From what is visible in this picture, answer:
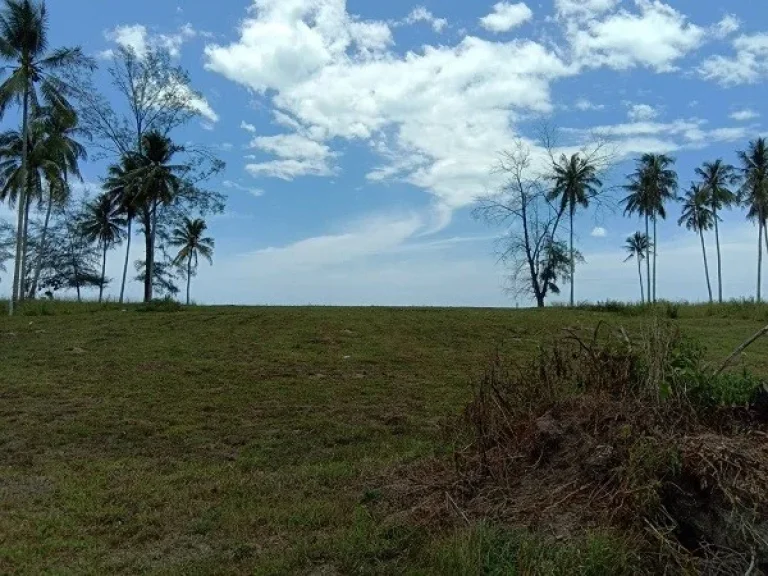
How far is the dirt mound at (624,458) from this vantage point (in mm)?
3354

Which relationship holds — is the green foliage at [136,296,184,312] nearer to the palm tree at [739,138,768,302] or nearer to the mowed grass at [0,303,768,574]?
the mowed grass at [0,303,768,574]

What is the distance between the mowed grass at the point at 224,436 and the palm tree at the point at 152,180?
53.6 ft

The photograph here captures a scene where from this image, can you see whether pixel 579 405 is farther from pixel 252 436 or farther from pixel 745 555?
pixel 252 436

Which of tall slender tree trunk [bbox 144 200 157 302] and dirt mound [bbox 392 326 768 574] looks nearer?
dirt mound [bbox 392 326 768 574]

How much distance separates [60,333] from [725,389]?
1412cm

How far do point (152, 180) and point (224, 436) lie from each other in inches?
1050

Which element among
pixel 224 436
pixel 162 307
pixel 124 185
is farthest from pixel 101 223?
pixel 224 436

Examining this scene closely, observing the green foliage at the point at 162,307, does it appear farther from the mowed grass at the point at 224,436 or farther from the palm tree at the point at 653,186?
the palm tree at the point at 653,186

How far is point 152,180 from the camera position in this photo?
3162 centimetres

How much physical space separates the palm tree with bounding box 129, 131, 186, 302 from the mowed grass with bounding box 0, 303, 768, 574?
53.6ft

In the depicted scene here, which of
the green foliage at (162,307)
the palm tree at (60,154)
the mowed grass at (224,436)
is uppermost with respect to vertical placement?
the palm tree at (60,154)

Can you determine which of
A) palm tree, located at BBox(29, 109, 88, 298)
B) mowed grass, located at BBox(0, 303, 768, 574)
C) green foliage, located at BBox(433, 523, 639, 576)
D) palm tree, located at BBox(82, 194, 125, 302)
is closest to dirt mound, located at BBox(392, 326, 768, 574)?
green foliage, located at BBox(433, 523, 639, 576)

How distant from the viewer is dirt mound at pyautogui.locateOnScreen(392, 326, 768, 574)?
335cm

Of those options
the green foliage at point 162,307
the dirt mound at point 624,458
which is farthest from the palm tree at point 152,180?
the dirt mound at point 624,458
